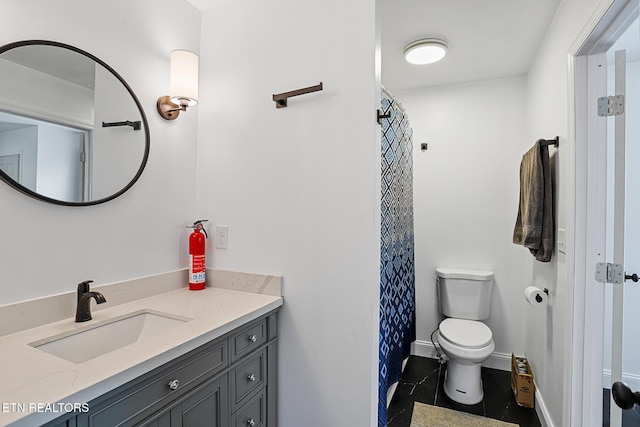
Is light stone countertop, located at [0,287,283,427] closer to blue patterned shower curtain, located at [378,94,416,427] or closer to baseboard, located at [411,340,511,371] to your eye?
blue patterned shower curtain, located at [378,94,416,427]

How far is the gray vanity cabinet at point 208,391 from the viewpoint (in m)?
0.84

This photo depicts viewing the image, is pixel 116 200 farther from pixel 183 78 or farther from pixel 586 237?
pixel 586 237

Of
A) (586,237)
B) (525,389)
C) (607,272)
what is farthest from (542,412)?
(586,237)

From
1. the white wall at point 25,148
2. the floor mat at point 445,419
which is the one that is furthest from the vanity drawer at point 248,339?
the floor mat at point 445,419

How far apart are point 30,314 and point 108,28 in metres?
1.17

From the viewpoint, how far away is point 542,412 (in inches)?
76.9

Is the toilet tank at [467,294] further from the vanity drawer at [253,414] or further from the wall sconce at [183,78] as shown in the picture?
the wall sconce at [183,78]

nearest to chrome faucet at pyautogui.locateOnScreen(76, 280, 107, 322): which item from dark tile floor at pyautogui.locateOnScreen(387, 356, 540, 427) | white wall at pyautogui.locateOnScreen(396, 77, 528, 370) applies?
dark tile floor at pyautogui.locateOnScreen(387, 356, 540, 427)

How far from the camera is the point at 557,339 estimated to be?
170 cm

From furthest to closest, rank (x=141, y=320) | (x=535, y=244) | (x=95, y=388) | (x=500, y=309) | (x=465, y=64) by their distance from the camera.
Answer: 1. (x=500, y=309)
2. (x=465, y=64)
3. (x=535, y=244)
4. (x=141, y=320)
5. (x=95, y=388)

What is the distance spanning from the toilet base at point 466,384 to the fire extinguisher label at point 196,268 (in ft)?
6.00

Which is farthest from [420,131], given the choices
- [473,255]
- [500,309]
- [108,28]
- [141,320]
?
[141,320]

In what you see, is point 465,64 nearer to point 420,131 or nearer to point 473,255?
point 420,131

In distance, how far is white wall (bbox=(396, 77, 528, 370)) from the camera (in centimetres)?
263
